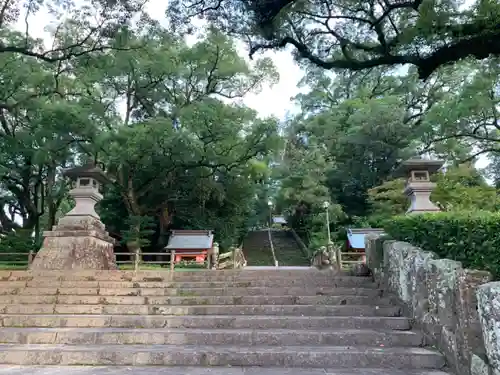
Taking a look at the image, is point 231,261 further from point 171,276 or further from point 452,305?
point 452,305

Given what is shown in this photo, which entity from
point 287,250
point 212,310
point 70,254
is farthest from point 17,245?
point 287,250

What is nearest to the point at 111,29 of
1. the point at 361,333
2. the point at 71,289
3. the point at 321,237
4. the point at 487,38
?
the point at 71,289

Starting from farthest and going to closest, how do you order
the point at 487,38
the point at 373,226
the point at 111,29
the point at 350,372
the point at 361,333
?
1. the point at 373,226
2. the point at 111,29
3. the point at 487,38
4. the point at 361,333
5. the point at 350,372

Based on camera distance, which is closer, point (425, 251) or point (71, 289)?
point (425, 251)

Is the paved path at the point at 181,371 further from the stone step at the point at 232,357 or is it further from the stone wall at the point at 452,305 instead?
the stone wall at the point at 452,305

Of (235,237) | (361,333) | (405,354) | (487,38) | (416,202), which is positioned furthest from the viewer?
(235,237)

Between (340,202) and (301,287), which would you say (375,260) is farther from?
Answer: (340,202)

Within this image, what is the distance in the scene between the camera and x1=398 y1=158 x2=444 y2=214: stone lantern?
820 centimetres

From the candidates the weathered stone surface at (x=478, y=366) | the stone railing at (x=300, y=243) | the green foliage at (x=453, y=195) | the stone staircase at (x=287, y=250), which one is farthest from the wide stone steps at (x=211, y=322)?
Answer: the stone railing at (x=300, y=243)

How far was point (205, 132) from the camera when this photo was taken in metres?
15.4

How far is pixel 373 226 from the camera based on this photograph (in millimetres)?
18234

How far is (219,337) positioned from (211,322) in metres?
0.53

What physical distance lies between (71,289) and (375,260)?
536 centimetres

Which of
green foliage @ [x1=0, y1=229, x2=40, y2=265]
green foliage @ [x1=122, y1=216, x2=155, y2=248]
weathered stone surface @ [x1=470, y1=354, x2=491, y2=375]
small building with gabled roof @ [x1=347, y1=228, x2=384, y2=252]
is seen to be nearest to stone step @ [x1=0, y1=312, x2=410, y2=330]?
weathered stone surface @ [x1=470, y1=354, x2=491, y2=375]
